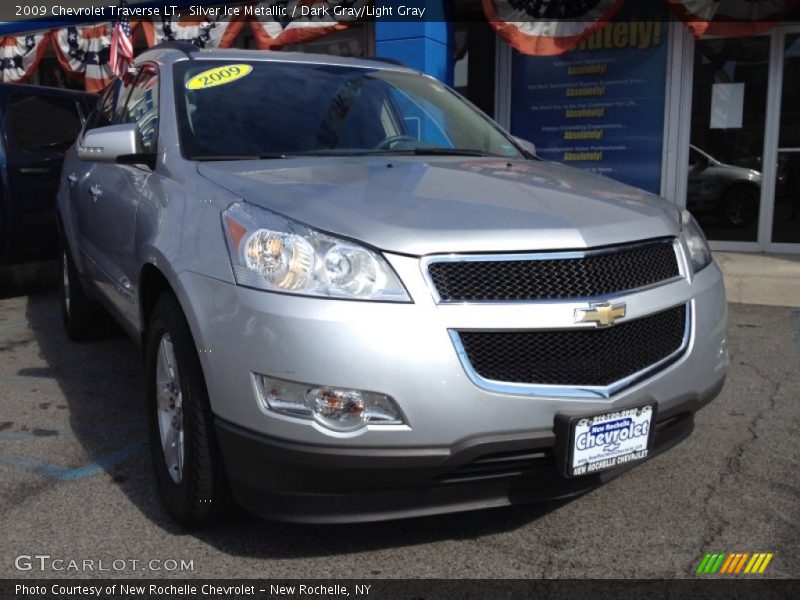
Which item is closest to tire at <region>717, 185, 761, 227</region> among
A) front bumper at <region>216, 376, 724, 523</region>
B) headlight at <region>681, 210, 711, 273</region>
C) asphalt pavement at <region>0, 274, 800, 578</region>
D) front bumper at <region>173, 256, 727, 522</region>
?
asphalt pavement at <region>0, 274, 800, 578</region>

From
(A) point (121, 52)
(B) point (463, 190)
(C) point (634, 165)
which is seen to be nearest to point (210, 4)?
(A) point (121, 52)

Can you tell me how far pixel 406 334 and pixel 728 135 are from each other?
7.42 m

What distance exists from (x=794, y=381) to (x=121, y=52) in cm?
896

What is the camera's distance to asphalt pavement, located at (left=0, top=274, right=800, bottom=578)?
2520mm

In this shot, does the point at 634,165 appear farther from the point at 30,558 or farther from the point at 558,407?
the point at 30,558

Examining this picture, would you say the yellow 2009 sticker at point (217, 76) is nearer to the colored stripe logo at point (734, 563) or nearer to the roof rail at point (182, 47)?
the roof rail at point (182, 47)

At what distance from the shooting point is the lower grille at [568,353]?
225cm

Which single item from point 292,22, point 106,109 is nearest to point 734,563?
point 106,109

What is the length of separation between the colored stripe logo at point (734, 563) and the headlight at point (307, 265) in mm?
1335

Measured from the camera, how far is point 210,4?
990 cm

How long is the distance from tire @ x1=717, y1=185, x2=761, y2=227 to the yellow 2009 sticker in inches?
257

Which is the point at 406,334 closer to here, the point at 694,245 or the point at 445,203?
the point at 445,203

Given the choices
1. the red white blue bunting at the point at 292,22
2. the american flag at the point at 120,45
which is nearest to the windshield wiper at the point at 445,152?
the red white blue bunting at the point at 292,22

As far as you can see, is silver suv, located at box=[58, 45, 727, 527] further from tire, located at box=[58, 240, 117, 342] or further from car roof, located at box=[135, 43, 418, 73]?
tire, located at box=[58, 240, 117, 342]
